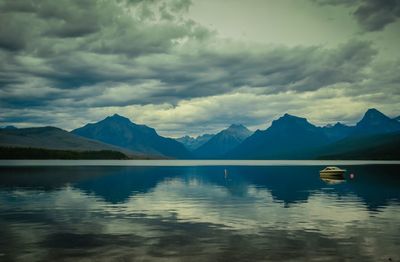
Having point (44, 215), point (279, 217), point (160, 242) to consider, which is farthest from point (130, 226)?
point (279, 217)

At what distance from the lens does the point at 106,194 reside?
79062 millimetres

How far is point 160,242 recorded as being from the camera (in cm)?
3431

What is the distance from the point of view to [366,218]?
4891cm

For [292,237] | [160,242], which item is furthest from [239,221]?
[160,242]

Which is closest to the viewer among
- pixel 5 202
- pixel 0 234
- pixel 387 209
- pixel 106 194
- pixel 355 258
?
pixel 355 258

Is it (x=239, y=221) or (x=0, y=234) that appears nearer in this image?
(x=0, y=234)

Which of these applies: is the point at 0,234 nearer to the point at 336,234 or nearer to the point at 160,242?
the point at 160,242

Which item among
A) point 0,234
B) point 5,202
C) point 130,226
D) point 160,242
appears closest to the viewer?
point 160,242

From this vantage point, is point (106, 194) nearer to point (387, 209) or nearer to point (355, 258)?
point (387, 209)

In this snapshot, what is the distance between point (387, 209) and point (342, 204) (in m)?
7.65

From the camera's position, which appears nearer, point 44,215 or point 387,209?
point 44,215

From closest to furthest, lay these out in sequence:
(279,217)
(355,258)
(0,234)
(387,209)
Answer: (355,258) < (0,234) < (279,217) < (387,209)

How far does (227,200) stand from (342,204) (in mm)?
17643

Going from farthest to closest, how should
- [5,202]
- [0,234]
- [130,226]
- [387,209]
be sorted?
1. [5,202]
2. [387,209]
3. [130,226]
4. [0,234]
